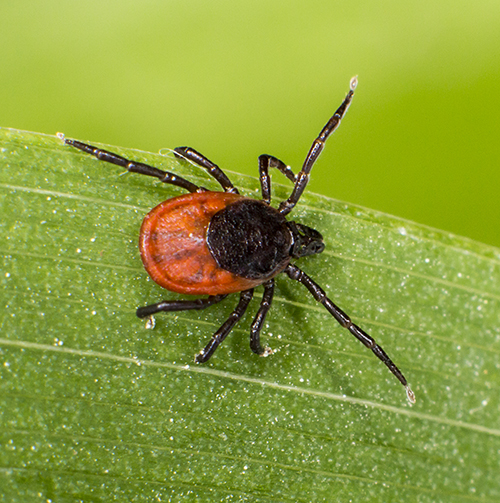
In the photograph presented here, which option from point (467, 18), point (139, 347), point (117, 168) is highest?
point (467, 18)

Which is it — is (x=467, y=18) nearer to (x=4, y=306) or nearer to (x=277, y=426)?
(x=277, y=426)

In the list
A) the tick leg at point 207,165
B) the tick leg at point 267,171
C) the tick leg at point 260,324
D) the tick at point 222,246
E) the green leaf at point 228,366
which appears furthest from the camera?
the tick leg at point 267,171

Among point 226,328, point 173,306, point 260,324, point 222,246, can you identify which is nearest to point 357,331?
point 260,324

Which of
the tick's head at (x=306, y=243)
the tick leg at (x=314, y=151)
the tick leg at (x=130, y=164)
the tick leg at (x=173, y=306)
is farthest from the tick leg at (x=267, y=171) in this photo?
the tick leg at (x=173, y=306)

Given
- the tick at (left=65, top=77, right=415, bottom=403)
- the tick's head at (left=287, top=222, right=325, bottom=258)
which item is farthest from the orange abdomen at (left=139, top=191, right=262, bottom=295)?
the tick's head at (left=287, top=222, right=325, bottom=258)

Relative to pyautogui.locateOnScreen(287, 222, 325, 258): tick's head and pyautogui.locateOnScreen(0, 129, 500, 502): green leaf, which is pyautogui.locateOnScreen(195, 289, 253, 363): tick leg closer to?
pyautogui.locateOnScreen(0, 129, 500, 502): green leaf

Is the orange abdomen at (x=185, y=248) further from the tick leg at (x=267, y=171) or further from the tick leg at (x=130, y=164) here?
the tick leg at (x=267, y=171)

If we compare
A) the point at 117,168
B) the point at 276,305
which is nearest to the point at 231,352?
the point at 276,305

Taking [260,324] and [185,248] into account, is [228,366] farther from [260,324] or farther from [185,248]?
[185,248]
